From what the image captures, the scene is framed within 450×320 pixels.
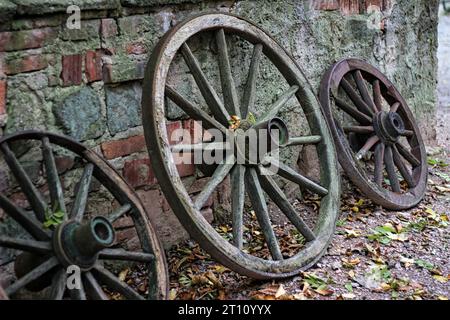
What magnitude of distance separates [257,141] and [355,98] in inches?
49.6

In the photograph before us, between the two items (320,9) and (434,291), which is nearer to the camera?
(434,291)

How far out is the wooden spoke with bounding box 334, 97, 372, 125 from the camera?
388cm

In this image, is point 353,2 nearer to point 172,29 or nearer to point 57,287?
point 172,29

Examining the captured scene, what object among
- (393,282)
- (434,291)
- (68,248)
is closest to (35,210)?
(68,248)

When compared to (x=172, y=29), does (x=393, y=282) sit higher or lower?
lower

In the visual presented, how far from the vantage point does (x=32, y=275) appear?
217 centimetres

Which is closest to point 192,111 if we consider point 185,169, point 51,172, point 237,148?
point 237,148

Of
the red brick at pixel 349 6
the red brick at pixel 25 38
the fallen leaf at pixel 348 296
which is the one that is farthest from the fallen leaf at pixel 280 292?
the red brick at pixel 349 6

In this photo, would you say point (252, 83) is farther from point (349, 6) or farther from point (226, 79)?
point (349, 6)

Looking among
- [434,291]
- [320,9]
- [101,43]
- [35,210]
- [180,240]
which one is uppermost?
[320,9]

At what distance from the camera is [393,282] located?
2.93m
